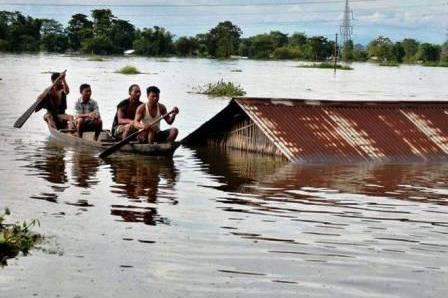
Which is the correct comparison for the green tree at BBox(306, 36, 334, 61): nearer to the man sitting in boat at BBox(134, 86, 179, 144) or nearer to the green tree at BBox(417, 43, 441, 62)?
the green tree at BBox(417, 43, 441, 62)

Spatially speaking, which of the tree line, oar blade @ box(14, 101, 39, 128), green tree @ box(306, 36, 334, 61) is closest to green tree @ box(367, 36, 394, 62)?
the tree line

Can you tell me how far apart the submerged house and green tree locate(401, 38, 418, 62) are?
139711 millimetres

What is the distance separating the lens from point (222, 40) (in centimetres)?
14812

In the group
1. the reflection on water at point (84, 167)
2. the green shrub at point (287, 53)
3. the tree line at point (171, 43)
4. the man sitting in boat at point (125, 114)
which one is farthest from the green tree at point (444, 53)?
the reflection on water at point (84, 167)

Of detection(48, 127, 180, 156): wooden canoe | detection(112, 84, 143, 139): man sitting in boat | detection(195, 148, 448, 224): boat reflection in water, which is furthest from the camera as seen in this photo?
detection(112, 84, 143, 139): man sitting in boat

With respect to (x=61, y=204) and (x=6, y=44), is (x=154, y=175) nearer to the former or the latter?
(x=61, y=204)

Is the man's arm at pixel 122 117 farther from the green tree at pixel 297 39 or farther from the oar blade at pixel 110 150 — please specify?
the green tree at pixel 297 39

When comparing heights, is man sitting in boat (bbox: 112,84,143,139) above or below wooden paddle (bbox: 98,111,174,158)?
above

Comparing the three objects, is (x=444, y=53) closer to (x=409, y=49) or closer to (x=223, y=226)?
(x=409, y=49)

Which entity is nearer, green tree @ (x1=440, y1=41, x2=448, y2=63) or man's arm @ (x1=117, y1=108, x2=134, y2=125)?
man's arm @ (x1=117, y1=108, x2=134, y2=125)

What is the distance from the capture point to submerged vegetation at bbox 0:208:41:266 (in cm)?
820

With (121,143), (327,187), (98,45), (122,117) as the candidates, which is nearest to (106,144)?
(122,117)

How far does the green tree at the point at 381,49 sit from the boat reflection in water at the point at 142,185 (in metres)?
139

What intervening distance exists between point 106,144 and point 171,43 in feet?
446
